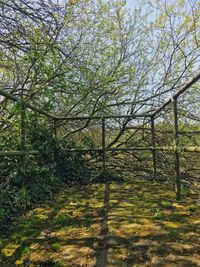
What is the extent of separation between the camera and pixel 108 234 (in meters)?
2.00

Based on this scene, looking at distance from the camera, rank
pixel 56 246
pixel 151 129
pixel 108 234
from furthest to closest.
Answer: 1. pixel 151 129
2. pixel 108 234
3. pixel 56 246

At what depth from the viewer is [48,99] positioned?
376cm

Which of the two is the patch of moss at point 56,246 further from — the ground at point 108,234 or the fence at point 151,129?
the fence at point 151,129

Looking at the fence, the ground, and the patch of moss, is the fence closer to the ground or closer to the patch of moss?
the ground

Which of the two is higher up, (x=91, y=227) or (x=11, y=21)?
(x=11, y=21)

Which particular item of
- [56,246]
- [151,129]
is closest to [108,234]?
[56,246]

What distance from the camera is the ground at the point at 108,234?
1601 millimetres

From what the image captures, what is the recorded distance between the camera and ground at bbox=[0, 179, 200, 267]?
1.60m

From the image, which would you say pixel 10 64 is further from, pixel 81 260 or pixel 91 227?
pixel 81 260

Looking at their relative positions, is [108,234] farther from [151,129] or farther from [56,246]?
[151,129]

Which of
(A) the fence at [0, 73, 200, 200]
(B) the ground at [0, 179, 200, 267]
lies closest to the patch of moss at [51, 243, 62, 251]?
(B) the ground at [0, 179, 200, 267]

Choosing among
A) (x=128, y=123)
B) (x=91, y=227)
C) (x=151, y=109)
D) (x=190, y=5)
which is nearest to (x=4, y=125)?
(x=91, y=227)

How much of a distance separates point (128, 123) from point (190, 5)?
240 centimetres

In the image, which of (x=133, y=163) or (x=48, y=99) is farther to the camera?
(x=133, y=163)
